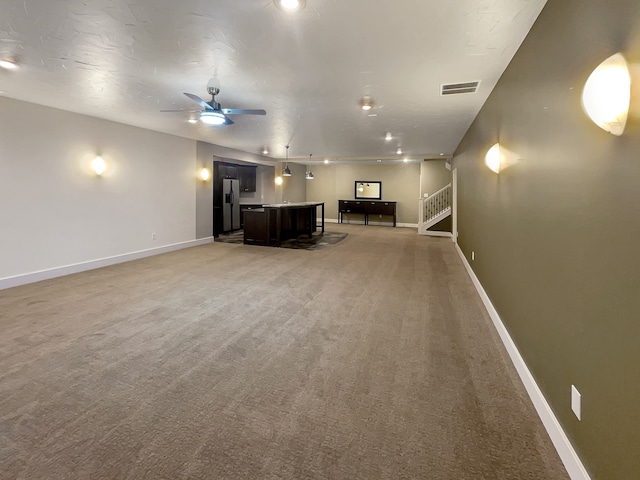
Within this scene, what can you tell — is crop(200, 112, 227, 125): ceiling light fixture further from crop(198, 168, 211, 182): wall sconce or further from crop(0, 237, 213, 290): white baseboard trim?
crop(198, 168, 211, 182): wall sconce

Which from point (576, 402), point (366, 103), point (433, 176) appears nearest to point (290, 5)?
point (366, 103)

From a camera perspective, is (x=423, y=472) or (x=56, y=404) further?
(x=56, y=404)

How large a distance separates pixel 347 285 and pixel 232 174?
706 centimetres

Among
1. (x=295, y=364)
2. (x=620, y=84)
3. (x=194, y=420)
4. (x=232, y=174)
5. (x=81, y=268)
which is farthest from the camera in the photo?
(x=232, y=174)

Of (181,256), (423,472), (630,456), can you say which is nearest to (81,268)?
(181,256)

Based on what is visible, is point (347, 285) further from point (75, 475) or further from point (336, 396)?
point (75, 475)

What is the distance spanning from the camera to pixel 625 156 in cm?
119

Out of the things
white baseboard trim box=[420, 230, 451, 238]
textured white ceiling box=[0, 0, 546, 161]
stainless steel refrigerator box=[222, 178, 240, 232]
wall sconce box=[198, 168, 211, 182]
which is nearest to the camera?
textured white ceiling box=[0, 0, 546, 161]

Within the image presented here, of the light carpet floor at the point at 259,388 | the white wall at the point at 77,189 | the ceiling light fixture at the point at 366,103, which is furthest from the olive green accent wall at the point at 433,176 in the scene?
the white wall at the point at 77,189

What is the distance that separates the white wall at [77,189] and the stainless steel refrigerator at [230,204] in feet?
8.47

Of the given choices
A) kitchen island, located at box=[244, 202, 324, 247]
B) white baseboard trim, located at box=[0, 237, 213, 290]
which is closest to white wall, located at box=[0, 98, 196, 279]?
white baseboard trim, located at box=[0, 237, 213, 290]

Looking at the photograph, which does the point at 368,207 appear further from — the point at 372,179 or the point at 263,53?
the point at 263,53

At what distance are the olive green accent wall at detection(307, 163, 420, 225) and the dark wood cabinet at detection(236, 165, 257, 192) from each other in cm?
367

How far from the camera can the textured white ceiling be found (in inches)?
85.6
